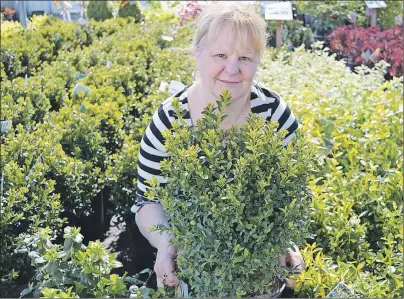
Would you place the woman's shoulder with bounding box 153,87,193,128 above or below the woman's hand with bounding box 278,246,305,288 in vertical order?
above

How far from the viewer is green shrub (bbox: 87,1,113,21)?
9227mm

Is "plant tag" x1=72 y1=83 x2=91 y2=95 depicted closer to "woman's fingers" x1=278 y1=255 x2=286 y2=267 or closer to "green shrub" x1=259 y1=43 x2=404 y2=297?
"green shrub" x1=259 y1=43 x2=404 y2=297

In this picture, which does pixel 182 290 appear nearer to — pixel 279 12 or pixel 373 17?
pixel 279 12

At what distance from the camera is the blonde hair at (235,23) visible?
5.84ft

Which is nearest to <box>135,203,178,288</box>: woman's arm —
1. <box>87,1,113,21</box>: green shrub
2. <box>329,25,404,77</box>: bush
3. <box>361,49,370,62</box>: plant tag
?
<box>329,25,404,77</box>: bush

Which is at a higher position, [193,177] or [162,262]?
[193,177]

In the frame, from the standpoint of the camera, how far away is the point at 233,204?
1462 mm

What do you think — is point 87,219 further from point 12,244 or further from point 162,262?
point 162,262

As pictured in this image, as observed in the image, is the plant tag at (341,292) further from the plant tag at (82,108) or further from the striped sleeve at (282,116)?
the plant tag at (82,108)

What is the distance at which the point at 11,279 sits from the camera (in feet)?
7.42

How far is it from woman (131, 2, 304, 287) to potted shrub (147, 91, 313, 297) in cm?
19

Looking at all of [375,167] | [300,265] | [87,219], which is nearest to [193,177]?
[300,265]

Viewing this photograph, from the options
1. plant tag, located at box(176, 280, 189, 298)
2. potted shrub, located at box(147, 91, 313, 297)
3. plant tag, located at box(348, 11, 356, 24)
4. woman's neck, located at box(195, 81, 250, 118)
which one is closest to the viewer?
potted shrub, located at box(147, 91, 313, 297)

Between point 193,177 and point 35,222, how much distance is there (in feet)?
3.62
